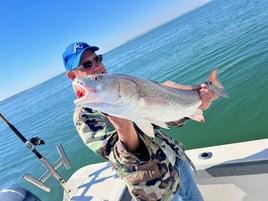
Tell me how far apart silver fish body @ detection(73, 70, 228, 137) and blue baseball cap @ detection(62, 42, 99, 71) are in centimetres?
80

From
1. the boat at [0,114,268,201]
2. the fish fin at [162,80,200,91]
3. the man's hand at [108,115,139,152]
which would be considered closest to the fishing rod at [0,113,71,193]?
the boat at [0,114,268,201]

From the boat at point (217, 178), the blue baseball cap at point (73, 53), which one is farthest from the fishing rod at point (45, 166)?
the blue baseball cap at point (73, 53)

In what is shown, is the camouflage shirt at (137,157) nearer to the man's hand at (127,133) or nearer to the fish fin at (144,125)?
the man's hand at (127,133)

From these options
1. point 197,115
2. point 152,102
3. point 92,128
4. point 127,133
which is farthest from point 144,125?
point 197,115

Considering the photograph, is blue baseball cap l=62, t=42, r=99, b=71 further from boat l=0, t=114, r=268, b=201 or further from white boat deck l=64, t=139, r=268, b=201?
white boat deck l=64, t=139, r=268, b=201

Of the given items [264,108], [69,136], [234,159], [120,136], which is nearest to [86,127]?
[120,136]

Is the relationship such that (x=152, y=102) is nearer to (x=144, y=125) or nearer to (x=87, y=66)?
(x=144, y=125)

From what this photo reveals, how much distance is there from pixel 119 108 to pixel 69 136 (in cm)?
1128

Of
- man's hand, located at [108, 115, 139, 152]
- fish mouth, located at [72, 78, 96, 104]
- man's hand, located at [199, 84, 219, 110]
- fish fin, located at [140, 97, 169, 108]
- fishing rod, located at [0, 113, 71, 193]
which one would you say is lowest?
fishing rod, located at [0, 113, 71, 193]

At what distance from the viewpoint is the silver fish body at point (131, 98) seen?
1409 millimetres

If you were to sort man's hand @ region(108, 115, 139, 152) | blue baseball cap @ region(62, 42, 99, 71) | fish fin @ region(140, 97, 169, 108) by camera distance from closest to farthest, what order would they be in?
1. fish fin @ region(140, 97, 169, 108)
2. man's hand @ region(108, 115, 139, 152)
3. blue baseball cap @ region(62, 42, 99, 71)

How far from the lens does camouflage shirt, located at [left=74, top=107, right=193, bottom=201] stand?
199 cm

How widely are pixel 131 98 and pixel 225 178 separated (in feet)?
7.47

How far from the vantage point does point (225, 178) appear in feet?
10.7
